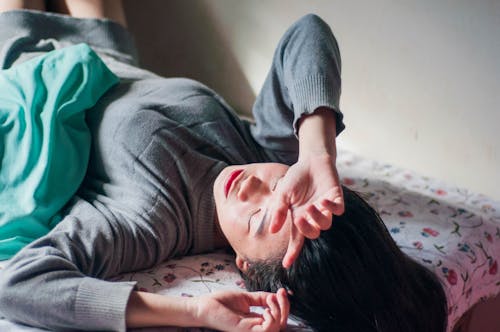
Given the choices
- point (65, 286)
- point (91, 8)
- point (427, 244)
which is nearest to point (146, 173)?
point (65, 286)

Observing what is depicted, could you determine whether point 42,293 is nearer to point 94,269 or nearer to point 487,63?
point 94,269

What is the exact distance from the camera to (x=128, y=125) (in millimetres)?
1133

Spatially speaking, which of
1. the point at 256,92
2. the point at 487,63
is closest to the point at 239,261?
the point at 487,63

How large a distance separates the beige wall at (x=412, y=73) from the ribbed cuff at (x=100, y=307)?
0.95 meters

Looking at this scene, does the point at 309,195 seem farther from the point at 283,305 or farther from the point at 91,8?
the point at 91,8

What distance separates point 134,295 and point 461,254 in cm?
63

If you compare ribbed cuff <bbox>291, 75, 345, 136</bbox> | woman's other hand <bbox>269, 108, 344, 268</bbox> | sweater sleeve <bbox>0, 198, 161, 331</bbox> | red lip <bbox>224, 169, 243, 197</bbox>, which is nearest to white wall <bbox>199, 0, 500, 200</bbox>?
ribbed cuff <bbox>291, 75, 345, 136</bbox>

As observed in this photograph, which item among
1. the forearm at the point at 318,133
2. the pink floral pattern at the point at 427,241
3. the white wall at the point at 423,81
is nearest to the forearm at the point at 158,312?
the pink floral pattern at the point at 427,241

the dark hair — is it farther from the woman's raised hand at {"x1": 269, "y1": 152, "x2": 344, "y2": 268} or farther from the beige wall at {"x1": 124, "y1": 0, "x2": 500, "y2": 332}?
the beige wall at {"x1": 124, "y1": 0, "x2": 500, "y2": 332}

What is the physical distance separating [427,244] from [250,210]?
382mm

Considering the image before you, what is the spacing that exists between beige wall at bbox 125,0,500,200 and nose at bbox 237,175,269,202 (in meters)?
0.67

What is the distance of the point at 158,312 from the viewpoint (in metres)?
0.86

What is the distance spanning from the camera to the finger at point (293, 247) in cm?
86

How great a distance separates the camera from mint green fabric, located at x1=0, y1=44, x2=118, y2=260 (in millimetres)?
1071
